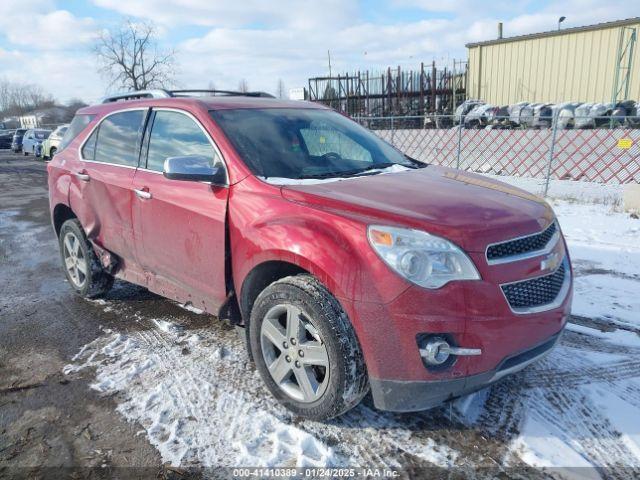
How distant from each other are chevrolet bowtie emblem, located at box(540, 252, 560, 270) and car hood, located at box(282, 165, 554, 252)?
0.53 feet

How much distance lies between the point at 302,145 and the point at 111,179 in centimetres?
167

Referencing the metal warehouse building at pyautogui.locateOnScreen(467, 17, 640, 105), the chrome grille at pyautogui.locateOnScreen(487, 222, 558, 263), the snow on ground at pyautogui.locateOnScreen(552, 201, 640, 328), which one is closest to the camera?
the chrome grille at pyautogui.locateOnScreen(487, 222, 558, 263)

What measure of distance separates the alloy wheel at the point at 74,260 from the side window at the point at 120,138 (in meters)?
0.91

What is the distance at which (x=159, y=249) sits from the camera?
11.6 feet

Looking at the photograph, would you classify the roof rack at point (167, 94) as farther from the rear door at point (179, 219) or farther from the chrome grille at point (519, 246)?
the chrome grille at point (519, 246)

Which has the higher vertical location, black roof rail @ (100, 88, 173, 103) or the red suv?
black roof rail @ (100, 88, 173, 103)

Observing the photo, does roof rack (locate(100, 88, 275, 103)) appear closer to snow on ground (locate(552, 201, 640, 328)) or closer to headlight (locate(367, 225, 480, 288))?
headlight (locate(367, 225, 480, 288))

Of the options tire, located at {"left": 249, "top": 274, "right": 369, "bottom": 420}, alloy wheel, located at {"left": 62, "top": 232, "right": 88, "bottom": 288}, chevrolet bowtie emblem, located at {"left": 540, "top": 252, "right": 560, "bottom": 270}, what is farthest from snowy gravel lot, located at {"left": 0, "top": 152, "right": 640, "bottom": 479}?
chevrolet bowtie emblem, located at {"left": 540, "top": 252, "right": 560, "bottom": 270}

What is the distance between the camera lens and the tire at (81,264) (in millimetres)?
4441

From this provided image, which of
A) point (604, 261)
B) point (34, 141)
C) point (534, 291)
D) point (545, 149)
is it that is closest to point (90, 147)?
point (534, 291)

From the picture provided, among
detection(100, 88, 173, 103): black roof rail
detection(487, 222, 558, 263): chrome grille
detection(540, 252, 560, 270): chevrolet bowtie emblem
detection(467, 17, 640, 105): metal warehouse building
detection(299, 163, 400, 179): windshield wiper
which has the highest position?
detection(467, 17, 640, 105): metal warehouse building

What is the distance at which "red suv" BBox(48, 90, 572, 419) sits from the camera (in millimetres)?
2281

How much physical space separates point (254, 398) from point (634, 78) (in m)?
23.1

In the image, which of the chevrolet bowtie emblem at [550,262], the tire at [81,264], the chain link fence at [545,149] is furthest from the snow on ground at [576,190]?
the tire at [81,264]
